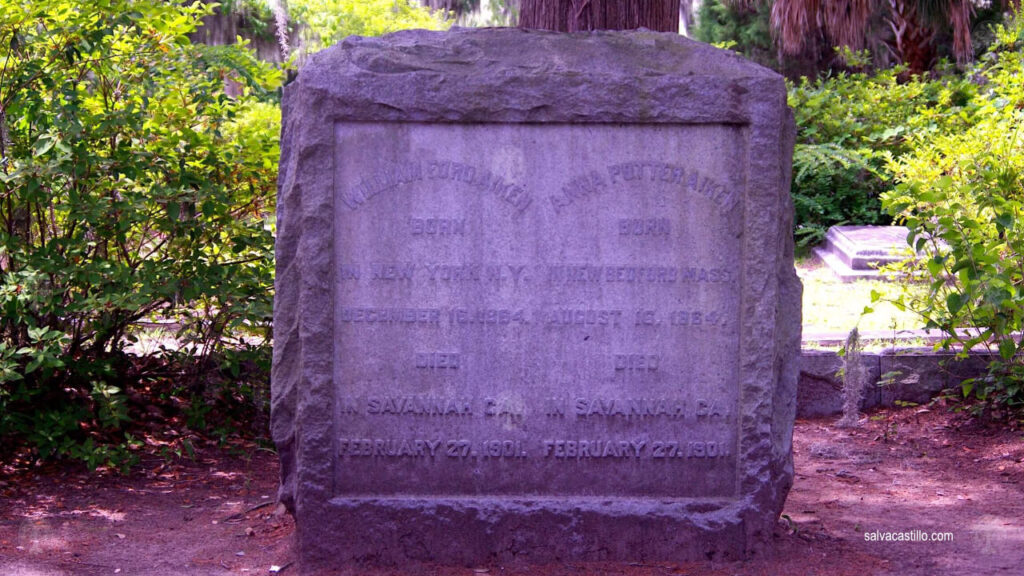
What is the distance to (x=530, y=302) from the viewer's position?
365 cm

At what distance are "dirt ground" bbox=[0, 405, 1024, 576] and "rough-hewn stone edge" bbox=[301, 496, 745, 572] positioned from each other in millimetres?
59

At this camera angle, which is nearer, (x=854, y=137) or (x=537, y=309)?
(x=537, y=309)

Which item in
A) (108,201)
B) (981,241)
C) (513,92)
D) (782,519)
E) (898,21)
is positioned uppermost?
(898,21)

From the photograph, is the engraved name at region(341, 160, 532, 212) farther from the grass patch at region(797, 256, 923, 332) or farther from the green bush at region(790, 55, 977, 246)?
the green bush at region(790, 55, 977, 246)

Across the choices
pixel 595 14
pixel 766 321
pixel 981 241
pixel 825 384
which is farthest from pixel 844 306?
pixel 766 321

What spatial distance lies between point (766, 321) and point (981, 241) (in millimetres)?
2091

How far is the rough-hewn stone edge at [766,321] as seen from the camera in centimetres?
Result: 358

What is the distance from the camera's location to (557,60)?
11.9ft

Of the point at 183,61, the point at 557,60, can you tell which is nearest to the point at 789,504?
the point at 557,60

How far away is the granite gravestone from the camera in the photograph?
3.57m

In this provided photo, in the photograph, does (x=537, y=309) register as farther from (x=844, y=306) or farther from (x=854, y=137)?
(x=854, y=137)

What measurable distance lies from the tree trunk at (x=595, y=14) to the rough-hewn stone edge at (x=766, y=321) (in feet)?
5.80

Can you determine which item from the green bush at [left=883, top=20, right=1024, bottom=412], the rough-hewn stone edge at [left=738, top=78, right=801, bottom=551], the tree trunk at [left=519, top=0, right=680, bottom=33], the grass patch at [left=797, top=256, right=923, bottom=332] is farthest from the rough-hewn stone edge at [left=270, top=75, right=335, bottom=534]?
the grass patch at [left=797, top=256, right=923, bottom=332]

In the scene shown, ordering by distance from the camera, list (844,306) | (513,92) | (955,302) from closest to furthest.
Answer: (513,92) → (955,302) → (844,306)
